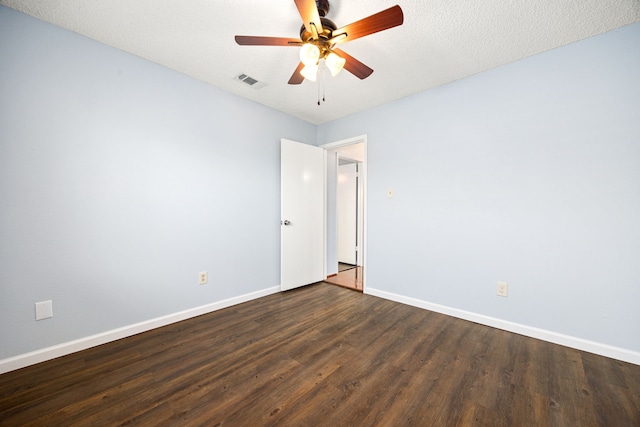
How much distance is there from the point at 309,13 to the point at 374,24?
0.38 m

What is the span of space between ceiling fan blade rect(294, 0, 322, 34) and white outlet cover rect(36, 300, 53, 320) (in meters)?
2.69

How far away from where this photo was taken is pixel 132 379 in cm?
163

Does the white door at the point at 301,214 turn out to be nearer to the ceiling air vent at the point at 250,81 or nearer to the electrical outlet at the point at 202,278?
the ceiling air vent at the point at 250,81

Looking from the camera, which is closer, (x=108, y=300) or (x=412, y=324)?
(x=108, y=300)

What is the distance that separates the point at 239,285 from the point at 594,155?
3.60m

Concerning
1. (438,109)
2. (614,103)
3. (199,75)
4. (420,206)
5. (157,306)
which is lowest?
(157,306)

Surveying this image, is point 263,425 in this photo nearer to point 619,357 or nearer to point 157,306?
point 157,306

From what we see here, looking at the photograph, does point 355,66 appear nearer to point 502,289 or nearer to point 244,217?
point 244,217

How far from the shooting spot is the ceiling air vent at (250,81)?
2548 mm

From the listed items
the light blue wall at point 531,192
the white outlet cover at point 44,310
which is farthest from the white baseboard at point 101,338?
the light blue wall at point 531,192

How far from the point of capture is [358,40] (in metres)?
2.01

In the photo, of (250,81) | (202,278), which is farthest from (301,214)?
(250,81)

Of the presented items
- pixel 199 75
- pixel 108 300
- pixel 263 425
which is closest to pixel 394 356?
pixel 263 425

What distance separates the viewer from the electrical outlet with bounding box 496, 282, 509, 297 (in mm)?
2319
